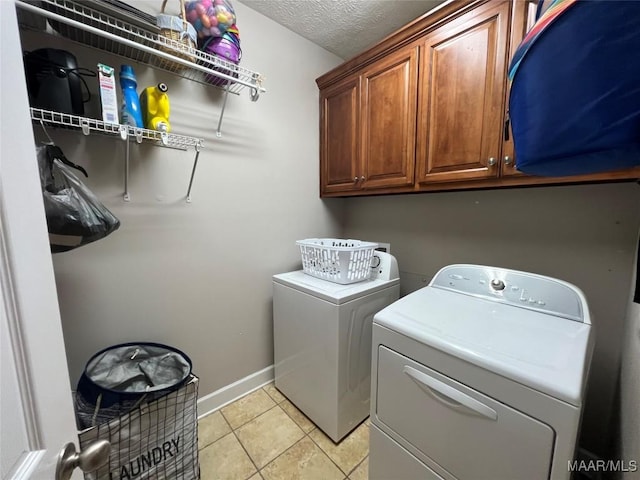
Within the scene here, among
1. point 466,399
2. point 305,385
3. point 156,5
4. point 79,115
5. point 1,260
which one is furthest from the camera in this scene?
point 305,385

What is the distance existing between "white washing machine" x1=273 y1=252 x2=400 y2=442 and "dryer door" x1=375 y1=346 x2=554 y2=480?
402 millimetres

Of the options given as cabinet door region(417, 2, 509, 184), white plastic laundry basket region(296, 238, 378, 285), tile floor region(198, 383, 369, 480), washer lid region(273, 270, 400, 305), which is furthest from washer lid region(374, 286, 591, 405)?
tile floor region(198, 383, 369, 480)

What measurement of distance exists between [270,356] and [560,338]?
5.68 feet

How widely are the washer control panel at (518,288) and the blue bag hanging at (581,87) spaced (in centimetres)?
81

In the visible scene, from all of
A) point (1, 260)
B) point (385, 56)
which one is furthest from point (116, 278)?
point (385, 56)

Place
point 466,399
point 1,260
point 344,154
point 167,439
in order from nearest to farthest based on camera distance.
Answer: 1. point 1,260
2. point 466,399
3. point 167,439
4. point 344,154

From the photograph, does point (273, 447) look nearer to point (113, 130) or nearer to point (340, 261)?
point (340, 261)

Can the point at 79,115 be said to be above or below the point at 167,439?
above

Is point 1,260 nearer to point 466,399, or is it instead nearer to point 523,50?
point 523,50

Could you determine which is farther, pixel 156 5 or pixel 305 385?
pixel 305 385

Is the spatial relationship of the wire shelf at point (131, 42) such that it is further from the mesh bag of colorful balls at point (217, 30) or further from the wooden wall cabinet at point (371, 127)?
the wooden wall cabinet at point (371, 127)

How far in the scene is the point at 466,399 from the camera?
758 millimetres

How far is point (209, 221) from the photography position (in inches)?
61.7

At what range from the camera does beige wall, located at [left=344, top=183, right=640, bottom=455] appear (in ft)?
3.84
